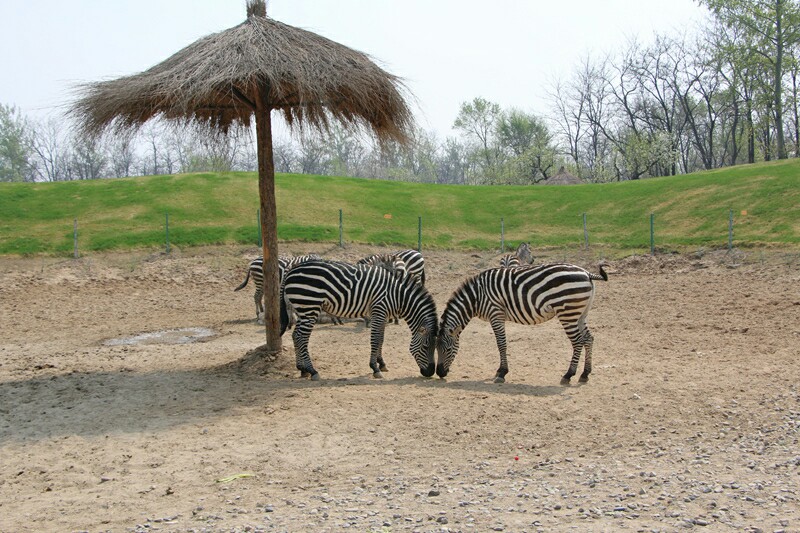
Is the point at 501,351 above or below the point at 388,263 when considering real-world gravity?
below

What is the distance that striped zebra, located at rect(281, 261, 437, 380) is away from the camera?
1033 cm

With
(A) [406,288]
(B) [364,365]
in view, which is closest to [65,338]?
(B) [364,365]

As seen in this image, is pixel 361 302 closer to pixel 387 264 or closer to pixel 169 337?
pixel 387 264

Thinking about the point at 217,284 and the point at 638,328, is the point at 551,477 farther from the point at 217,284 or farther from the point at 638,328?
the point at 217,284

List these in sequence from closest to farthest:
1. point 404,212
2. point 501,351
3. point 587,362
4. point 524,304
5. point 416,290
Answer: point 587,362 < point 501,351 < point 524,304 < point 416,290 < point 404,212

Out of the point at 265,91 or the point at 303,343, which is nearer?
the point at 303,343

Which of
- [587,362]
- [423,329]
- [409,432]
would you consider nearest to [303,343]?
[423,329]

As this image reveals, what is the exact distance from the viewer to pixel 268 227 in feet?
36.4

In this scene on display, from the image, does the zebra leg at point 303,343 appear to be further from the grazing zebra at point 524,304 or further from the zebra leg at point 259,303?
the zebra leg at point 259,303

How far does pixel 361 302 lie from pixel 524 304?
2560 millimetres

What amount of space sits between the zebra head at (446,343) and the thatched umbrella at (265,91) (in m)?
2.74

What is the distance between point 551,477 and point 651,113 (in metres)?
60.9

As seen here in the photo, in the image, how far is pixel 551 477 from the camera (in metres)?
5.95

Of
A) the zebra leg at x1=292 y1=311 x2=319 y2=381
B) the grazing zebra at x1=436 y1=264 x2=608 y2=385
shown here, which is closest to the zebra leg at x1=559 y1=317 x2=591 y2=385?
the grazing zebra at x1=436 y1=264 x2=608 y2=385
